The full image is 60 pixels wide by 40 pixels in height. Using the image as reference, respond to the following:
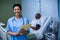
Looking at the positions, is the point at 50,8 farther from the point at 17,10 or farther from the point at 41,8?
the point at 17,10

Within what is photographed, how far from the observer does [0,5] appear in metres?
Result: 2.76

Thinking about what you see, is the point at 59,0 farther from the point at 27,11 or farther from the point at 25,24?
the point at 25,24

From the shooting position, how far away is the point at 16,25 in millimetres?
2520

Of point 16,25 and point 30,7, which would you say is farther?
point 30,7

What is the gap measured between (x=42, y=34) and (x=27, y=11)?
0.42 m

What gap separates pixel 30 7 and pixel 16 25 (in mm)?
407

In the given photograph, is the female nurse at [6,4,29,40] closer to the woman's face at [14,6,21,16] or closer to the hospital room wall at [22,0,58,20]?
the woman's face at [14,6,21,16]

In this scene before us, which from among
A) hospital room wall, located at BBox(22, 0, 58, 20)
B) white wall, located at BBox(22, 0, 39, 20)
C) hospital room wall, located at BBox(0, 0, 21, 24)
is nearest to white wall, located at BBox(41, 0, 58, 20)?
hospital room wall, located at BBox(22, 0, 58, 20)

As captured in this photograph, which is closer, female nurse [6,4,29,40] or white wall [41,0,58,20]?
female nurse [6,4,29,40]

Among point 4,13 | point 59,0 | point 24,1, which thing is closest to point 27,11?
point 24,1

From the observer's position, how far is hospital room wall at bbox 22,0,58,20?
274 cm

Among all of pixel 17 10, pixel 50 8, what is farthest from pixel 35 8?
pixel 17 10

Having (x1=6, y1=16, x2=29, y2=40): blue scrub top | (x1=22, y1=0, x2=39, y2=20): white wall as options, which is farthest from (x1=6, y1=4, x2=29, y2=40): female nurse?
(x1=22, y1=0, x2=39, y2=20): white wall

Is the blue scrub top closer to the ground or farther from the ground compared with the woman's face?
closer to the ground
